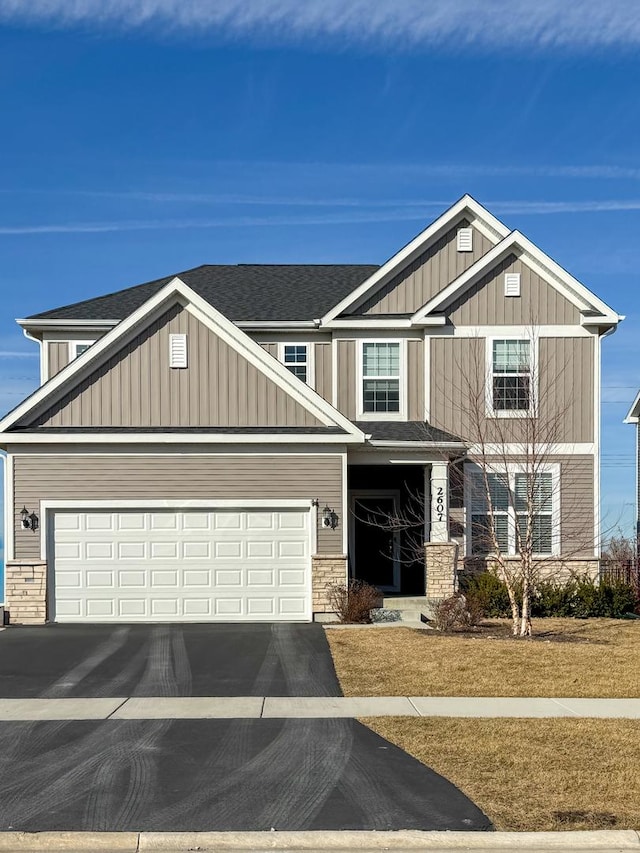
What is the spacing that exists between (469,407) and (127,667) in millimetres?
11442

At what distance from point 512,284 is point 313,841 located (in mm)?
18500

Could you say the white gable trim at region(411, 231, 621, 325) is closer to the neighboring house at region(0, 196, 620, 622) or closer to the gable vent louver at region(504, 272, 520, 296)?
the gable vent louver at region(504, 272, 520, 296)

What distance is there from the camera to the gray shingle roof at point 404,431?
2191 centimetres

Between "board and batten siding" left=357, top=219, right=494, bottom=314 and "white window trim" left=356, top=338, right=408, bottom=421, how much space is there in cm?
76

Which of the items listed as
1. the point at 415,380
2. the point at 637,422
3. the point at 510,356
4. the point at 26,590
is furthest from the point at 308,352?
the point at 637,422

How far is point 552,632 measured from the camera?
1878 centimetres

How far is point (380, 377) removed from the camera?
2406cm

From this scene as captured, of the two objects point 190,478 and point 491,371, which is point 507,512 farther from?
point 190,478

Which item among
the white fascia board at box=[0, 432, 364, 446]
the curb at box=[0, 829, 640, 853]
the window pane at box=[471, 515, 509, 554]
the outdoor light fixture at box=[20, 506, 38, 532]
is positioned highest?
the white fascia board at box=[0, 432, 364, 446]

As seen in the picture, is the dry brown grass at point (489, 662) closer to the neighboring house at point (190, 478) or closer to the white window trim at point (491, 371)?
the neighboring house at point (190, 478)

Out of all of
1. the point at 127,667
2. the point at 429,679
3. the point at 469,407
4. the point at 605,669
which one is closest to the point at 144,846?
the point at 429,679

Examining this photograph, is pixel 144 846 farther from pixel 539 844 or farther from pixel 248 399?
pixel 248 399

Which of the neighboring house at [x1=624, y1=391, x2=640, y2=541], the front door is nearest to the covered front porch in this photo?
the front door

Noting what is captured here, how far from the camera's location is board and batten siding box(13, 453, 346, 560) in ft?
66.4
